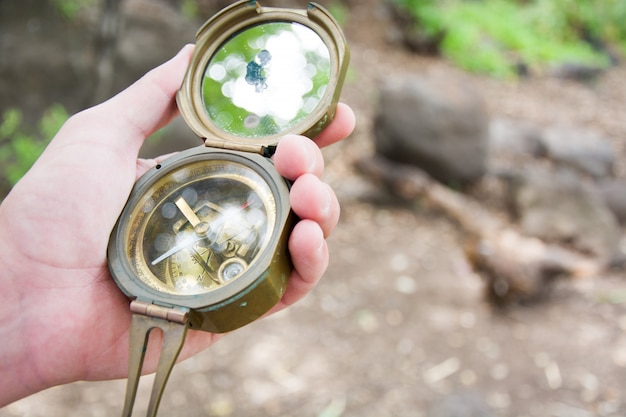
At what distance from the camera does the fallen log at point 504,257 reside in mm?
4043

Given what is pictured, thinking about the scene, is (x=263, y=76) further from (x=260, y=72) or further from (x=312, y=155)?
(x=312, y=155)

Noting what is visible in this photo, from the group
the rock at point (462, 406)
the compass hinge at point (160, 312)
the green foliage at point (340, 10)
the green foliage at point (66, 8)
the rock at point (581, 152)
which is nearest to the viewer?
the compass hinge at point (160, 312)

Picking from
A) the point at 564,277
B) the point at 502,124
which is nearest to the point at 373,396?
the point at 564,277

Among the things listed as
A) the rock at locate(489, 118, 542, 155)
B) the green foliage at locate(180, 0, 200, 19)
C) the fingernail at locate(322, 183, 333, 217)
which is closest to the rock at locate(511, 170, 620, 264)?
the rock at locate(489, 118, 542, 155)

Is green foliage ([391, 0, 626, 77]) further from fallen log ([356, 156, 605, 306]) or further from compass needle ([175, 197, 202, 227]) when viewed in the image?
compass needle ([175, 197, 202, 227])

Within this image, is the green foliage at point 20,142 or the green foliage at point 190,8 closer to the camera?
the green foliage at point 20,142

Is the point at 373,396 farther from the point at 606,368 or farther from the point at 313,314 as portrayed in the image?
the point at 606,368

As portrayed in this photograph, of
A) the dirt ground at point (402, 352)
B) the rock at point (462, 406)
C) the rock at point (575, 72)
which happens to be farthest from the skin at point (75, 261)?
the rock at point (575, 72)

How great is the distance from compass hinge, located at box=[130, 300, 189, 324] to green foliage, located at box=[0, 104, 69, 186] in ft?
8.95

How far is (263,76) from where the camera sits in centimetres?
208

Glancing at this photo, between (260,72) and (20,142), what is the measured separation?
8.45ft

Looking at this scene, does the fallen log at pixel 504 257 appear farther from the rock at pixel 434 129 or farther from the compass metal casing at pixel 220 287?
the compass metal casing at pixel 220 287

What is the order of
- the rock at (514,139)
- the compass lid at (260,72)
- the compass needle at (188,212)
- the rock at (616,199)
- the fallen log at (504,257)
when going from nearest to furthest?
the compass needle at (188,212)
the compass lid at (260,72)
the fallen log at (504,257)
the rock at (616,199)
the rock at (514,139)

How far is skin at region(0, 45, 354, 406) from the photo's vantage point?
5.63ft
